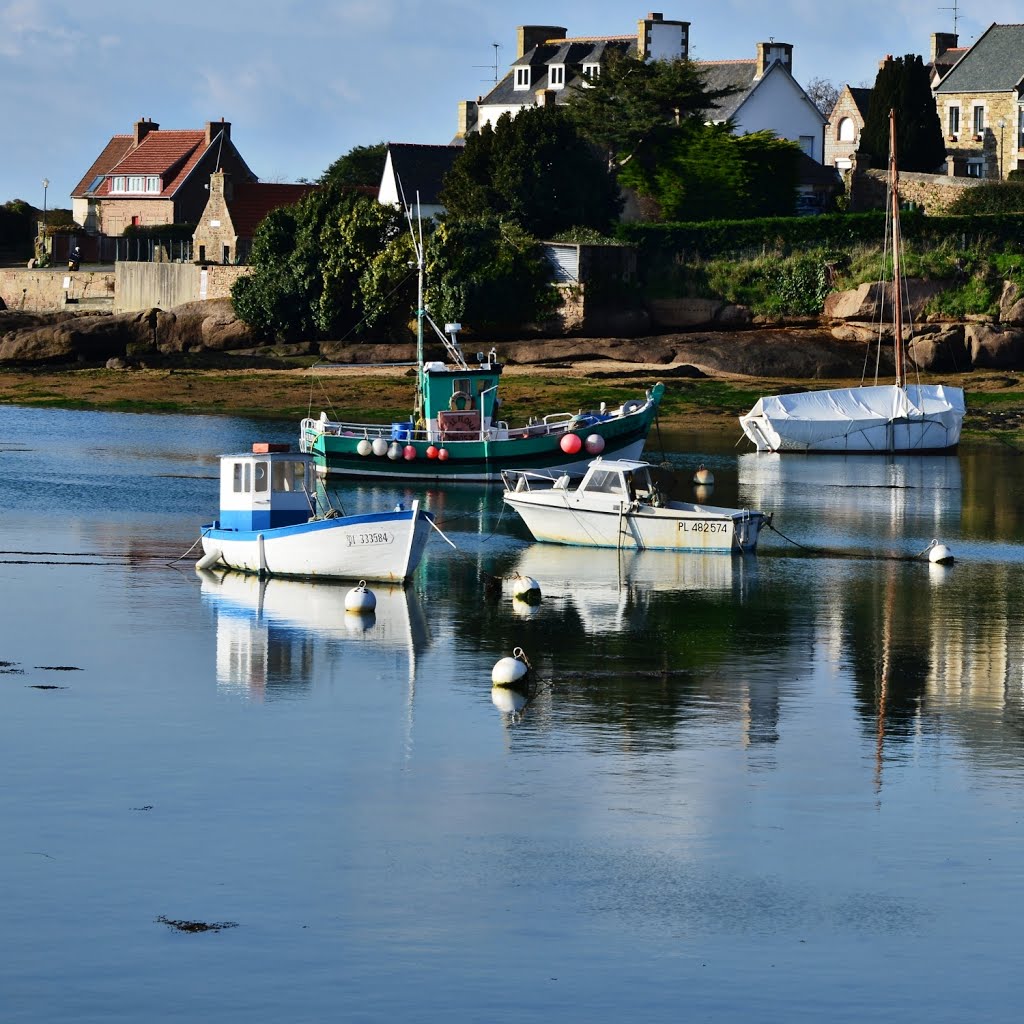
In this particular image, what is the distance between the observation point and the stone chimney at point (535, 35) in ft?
303

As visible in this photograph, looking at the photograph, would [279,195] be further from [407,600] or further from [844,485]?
[407,600]

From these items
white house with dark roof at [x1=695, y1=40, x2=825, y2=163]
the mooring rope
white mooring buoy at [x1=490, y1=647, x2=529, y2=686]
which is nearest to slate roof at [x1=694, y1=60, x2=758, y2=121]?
white house with dark roof at [x1=695, y1=40, x2=825, y2=163]

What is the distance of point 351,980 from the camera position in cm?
1312

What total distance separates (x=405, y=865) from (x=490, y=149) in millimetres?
56098

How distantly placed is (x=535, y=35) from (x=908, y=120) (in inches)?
998

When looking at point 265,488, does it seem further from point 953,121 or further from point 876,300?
point 953,121

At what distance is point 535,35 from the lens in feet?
304

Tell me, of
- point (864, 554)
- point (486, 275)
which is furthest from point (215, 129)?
point (864, 554)

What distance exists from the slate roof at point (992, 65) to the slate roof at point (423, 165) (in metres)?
25.7

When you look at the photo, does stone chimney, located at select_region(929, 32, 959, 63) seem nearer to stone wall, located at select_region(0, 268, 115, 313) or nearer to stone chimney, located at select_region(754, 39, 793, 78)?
stone chimney, located at select_region(754, 39, 793, 78)

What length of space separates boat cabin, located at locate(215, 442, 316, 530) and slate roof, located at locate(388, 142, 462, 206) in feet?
162

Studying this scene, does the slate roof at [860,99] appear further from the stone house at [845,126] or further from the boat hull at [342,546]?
the boat hull at [342,546]

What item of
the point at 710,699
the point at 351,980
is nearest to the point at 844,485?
the point at 710,699

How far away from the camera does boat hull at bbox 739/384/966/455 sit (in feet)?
167
